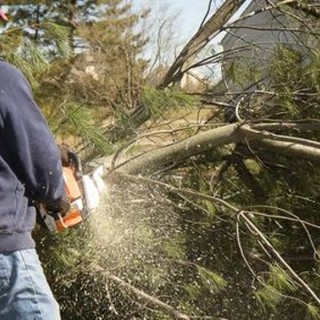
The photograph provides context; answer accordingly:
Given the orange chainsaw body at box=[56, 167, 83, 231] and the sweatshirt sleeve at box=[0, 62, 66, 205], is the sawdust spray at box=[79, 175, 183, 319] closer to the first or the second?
the orange chainsaw body at box=[56, 167, 83, 231]

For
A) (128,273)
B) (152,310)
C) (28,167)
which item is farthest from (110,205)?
(28,167)

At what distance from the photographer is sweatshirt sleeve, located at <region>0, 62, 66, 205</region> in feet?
4.57

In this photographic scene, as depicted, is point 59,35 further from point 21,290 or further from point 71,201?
point 21,290

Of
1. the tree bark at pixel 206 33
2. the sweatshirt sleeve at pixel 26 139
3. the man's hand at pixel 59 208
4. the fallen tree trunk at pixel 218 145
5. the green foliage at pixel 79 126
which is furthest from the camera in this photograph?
the tree bark at pixel 206 33

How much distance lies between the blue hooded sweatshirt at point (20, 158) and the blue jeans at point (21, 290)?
28 millimetres

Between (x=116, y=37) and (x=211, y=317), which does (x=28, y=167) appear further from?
(x=116, y=37)

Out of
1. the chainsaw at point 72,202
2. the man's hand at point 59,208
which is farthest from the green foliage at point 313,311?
the man's hand at point 59,208

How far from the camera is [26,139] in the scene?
1415 mm

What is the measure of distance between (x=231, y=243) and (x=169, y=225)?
0.36 metres

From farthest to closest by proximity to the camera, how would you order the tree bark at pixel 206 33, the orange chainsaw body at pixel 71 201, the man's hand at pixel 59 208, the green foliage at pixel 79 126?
the tree bark at pixel 206 33 < the green foliage at pixel 79 126 < the orange chainsaw body at pixel 71 201 < the man's hand at pixel 59 208

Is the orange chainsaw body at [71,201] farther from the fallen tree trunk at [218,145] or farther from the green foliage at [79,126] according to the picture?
the fallen tree trunk at [218,145]

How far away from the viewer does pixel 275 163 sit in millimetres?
3326

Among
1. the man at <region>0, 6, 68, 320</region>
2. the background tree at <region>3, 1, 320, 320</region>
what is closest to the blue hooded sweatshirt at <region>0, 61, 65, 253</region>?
the man at <region>0, 6, 68, 320</region>

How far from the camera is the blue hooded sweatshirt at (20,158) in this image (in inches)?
55.0
